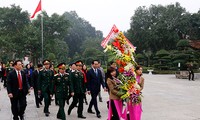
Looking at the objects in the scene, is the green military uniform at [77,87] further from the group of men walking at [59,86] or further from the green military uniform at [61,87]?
the green military uniform at [61,87]

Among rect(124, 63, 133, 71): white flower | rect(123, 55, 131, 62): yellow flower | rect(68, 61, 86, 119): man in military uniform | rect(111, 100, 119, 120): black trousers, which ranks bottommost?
rect(111, 100, 119, 120): black trousers

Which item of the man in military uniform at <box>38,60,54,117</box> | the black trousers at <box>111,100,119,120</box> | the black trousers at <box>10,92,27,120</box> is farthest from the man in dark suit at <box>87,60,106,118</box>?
the black trousers at <box>10,92,27,120</box>

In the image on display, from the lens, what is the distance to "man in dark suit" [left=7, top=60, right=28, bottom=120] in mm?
6957

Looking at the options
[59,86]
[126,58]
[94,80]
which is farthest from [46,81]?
[126,58]

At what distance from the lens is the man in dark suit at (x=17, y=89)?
696 cm

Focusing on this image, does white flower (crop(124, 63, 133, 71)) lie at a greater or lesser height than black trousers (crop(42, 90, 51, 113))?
greater

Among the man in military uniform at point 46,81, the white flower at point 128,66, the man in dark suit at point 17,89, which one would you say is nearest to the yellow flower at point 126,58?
the white flower at point 128,66

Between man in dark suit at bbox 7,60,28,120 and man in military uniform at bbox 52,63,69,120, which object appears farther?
man in military uniform at bbox 52,63,69,120

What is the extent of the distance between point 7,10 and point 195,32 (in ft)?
96.7

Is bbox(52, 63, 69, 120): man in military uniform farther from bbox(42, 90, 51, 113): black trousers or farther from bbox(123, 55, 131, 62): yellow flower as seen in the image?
bbox(123, 55, 131, 62): yellow flower

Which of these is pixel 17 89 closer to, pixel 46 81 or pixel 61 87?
pixel 61 87

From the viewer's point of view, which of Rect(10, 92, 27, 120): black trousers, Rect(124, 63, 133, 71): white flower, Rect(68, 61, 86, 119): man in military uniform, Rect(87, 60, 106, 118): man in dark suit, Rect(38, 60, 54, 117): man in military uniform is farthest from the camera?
Rect(38, 60, 54, 117): man in military uniform

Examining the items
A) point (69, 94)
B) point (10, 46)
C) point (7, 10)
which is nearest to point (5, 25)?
point (7, 10)

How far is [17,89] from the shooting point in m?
6.99
